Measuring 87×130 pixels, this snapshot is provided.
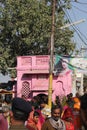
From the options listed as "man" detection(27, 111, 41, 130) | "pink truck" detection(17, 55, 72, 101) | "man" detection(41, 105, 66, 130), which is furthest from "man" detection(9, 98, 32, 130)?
"pink truck" detection(17, 55, 72, 101)

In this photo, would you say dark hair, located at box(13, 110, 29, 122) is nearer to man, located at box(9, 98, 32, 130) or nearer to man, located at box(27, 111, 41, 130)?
man, located at box(9, 98, 32, 130)

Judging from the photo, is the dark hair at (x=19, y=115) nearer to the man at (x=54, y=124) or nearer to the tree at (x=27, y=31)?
the man at (x=54, y=124)

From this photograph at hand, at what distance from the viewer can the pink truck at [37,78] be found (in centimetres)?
3136

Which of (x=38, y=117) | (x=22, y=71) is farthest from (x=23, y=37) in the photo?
(x=38, y=117)

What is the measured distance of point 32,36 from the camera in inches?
1448

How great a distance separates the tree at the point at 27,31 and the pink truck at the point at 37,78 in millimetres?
4267

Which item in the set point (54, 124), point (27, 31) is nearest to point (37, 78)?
point (27, 31)

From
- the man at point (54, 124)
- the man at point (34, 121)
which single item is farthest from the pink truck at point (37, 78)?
the man at point (54, 124)

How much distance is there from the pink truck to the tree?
14.0ft

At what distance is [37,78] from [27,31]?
5580mm

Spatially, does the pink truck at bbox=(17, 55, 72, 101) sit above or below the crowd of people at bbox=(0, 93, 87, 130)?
below

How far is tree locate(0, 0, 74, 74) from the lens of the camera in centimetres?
3631

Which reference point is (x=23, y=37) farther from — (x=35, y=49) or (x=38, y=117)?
(x=38, y=117)

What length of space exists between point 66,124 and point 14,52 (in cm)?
3139
